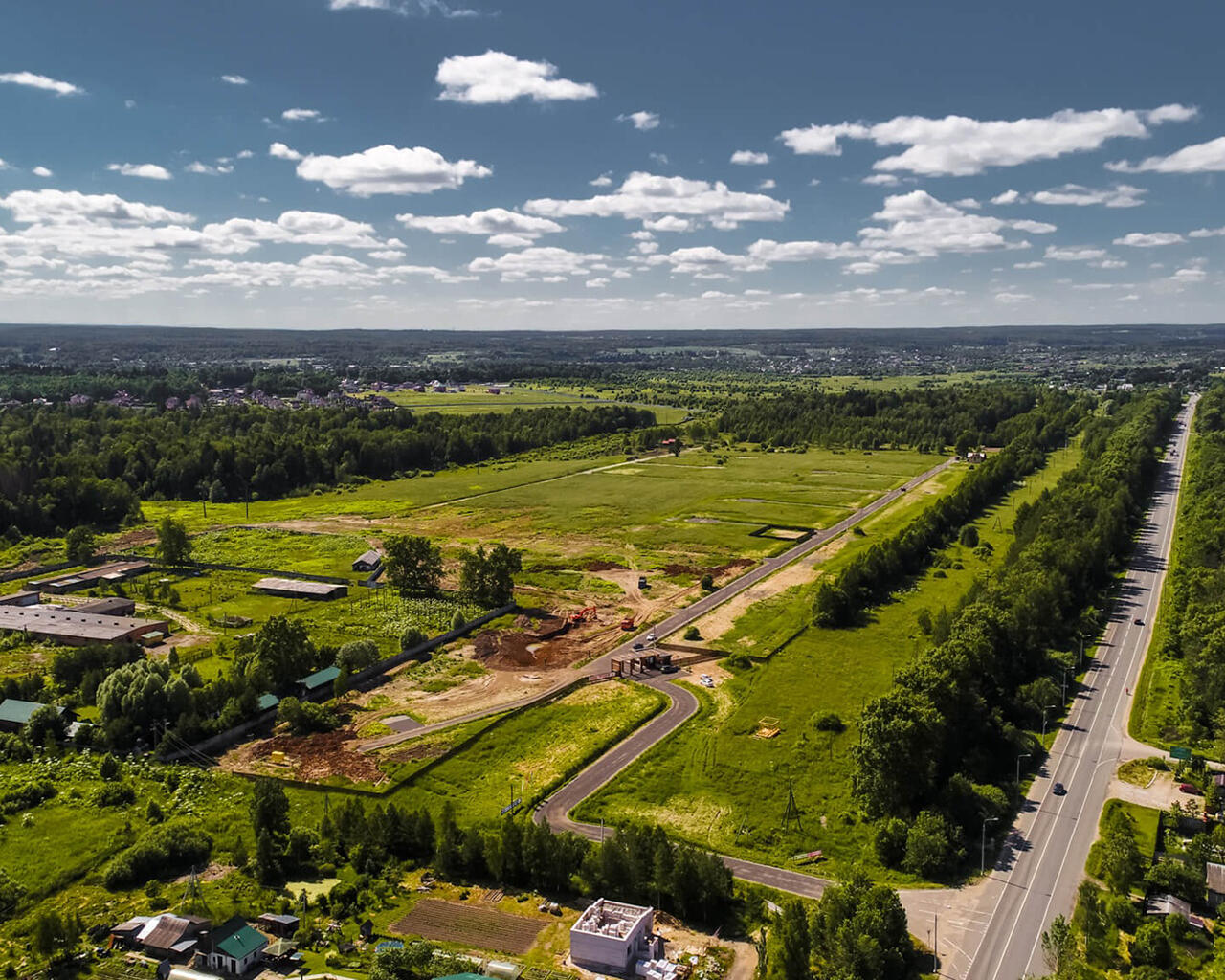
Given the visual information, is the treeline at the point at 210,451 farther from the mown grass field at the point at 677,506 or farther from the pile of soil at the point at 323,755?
the pile of soil at the point at 323,755

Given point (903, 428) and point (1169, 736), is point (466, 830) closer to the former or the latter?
point (1169, 736)

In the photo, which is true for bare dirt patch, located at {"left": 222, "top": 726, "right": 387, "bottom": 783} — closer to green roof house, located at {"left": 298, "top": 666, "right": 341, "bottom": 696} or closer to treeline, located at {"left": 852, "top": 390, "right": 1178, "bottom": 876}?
green roof house, located at {"left": 298, "top": 666, "right": 341, "bottom": 696}

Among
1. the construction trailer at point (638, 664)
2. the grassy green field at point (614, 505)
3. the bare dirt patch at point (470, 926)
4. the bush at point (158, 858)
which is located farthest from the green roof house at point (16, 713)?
the grassy green field at point (614, 505)

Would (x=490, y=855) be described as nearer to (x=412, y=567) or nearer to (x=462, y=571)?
(x=462, y=571)

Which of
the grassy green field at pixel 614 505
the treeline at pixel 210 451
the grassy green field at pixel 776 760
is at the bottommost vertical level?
the grassy green field at pixel 776 760

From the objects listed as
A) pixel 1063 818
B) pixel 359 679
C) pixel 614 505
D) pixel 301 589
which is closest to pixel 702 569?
pixel 614 505

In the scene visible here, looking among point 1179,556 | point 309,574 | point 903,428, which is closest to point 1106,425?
point 903,428
